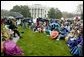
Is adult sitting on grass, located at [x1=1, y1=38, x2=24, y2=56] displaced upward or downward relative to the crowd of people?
upward

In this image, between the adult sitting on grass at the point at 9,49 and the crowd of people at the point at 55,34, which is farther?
the crowd of people at the point at 55,34

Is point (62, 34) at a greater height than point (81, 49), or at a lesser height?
lesser

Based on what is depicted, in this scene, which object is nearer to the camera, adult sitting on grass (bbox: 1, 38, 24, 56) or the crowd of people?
adult sitting on grass (bbox: 1, 38, 24, 56)

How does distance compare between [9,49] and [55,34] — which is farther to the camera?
[55,34]

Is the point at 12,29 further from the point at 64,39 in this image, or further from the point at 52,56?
the point at 52,56

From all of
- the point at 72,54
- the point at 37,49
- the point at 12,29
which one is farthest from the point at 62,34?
the point at 72,54

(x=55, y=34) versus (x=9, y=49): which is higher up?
(x=9, y=49)

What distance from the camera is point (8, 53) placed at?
9.81 m

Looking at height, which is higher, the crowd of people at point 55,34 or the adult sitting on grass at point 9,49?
the adult sitting on grass at point 9,49

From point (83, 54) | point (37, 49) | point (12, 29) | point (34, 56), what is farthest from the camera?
point (12, 29)

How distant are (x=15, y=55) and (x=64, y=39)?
5812mm

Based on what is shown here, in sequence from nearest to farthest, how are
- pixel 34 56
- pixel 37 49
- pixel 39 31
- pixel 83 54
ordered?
pixel 83 54 < pixel 34 56 < pixel 37 49 < pixel 39 31

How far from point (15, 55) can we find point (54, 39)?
19.3 ft

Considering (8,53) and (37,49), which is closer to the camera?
(8,53)
